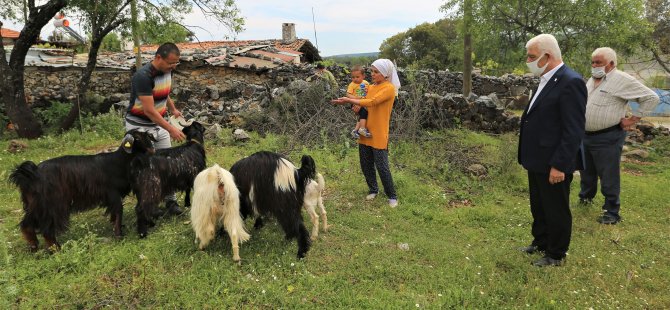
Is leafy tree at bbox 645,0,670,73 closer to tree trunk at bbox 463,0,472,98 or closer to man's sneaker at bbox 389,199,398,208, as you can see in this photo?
tree trunk at bbox 463,0,472,98

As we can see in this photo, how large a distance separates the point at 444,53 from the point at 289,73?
26.5m

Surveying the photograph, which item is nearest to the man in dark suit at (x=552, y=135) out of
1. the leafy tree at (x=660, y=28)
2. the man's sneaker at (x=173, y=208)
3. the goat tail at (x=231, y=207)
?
the goat tail at (x=231, y=207)

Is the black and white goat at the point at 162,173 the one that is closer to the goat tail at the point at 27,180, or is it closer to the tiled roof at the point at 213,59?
the goat tail at the point at 27,180

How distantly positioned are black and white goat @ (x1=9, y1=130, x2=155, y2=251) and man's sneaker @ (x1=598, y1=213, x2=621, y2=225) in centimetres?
561

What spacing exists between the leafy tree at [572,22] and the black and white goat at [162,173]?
34.5 ft

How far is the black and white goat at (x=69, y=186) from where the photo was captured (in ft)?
11.1

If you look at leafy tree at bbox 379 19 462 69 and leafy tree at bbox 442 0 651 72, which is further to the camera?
leafy tree at bbox 379 19 462 69

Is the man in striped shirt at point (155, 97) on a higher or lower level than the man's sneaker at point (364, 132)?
higher

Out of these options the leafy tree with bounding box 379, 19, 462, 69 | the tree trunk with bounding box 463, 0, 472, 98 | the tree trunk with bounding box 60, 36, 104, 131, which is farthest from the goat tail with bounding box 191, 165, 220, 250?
the leafy tree with bounding box 379, 19, 462, 69

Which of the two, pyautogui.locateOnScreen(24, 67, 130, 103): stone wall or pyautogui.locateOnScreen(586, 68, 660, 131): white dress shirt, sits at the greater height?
pyautogui.locateOnScreen(24, 67, 130, 103): stone wall

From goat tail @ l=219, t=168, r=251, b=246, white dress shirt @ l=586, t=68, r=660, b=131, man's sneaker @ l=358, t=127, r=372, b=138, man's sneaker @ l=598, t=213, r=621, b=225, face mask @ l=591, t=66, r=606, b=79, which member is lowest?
man's sneaker @ l=598, t=213, r=621, b=225

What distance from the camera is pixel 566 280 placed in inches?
139

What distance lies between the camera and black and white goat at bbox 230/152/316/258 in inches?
144

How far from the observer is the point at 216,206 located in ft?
11.3
